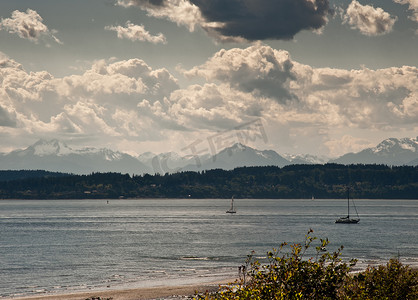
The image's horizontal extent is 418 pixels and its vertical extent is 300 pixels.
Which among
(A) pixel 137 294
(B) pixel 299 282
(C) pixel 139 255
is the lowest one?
(C) pixel 139 255

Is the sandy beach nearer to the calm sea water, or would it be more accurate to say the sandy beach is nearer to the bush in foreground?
the calm sea water

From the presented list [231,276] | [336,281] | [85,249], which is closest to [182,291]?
[231,276]

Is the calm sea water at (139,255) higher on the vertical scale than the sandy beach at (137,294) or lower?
lower

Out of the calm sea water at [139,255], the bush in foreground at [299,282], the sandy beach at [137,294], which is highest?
the bush in foreground at [299,282]

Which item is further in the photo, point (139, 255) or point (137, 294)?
point (139, 255)

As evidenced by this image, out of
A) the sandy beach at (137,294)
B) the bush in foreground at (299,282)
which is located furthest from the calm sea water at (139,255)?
the bush in foreground at (299,282)

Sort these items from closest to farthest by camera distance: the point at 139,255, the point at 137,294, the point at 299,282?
1. the point at 299,282
2. the point at 137,294
3. the point at 139,255

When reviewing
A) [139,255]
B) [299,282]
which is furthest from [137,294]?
[139,255]

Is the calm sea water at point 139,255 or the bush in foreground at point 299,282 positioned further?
the calm sea water at point 139,255

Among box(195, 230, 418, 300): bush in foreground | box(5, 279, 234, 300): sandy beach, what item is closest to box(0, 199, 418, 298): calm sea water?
box(5, 279, 234, 300): sandy beach

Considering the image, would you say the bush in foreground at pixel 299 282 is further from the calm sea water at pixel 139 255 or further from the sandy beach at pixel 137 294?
the calm sea water at pixel 139 255

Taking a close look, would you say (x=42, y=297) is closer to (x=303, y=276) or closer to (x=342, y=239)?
(x=303, y=276)

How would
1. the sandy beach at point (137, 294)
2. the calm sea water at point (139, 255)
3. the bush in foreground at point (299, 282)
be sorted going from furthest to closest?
the calm sea water at point (139, 255), the sandy beach at point (137, 294), the bush in foreground at point (299, 282)

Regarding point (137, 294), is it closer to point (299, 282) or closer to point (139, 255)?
point (299, 282)
